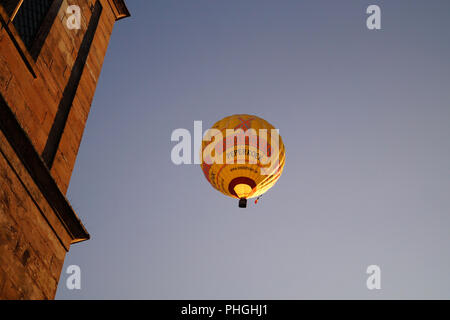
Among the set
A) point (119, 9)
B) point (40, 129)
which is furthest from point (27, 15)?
point (119, 9)

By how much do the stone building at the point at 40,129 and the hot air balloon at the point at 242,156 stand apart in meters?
4.46

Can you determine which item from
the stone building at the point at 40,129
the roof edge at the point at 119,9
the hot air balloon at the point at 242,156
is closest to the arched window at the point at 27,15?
the stone building at the point at 40,129

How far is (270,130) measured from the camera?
13648 mm

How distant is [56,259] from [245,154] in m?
7.02

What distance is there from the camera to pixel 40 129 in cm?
830

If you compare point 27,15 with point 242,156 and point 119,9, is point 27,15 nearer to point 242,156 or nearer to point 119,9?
point 119,9

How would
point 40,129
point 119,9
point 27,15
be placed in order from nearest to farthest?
1. point 40,129
2. point 27,15
3. point 119,9

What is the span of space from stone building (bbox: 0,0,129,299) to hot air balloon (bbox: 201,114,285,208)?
446 centimetres

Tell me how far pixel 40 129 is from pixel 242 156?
6.47 m

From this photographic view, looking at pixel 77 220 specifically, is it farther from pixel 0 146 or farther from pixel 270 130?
pixel 270 130

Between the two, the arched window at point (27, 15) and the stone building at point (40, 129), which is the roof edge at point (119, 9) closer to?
the stone building at point (40, 129)

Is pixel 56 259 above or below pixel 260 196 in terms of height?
below

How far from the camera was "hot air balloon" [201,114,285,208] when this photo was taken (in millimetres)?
13094
